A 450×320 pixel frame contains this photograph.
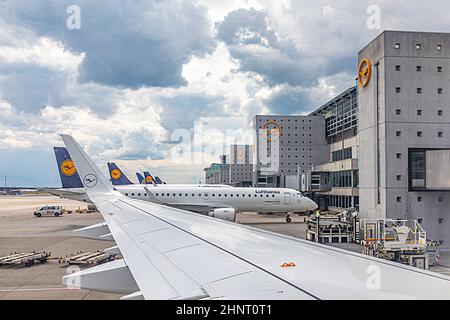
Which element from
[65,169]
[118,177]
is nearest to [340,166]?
[118,177]

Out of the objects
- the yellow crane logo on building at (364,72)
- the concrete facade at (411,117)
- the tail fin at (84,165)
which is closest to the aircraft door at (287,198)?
the concrete facade at (411,117)

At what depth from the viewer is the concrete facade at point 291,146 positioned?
248 ft

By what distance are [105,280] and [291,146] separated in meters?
76.5

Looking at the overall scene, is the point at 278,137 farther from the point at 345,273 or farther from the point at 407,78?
the point at 345,273

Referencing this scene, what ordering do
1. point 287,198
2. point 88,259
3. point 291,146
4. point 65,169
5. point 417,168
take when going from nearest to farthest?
point 88,259 < point 417,168 < point 65,169 < point 287,198 < point 291,146

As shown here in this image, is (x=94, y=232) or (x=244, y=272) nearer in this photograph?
(x=244, y=272)

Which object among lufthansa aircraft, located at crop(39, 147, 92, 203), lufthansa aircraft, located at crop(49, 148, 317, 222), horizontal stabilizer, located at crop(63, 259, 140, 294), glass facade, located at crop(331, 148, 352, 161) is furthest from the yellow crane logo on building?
glass facade, located at crop(331, 148, 352, 161)

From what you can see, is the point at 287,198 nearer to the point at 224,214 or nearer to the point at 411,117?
the point at 224,214

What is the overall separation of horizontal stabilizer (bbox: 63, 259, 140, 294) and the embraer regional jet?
1 centimetres

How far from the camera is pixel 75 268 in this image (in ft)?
48.9

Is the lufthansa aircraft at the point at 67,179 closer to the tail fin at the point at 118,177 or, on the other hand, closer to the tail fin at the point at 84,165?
the tail fin at the point at 118,177

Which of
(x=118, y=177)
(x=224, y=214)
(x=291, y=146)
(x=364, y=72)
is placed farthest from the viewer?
(x=291, y=146)

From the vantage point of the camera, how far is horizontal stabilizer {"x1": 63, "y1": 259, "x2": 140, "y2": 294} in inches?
157

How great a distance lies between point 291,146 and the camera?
78.6 m
